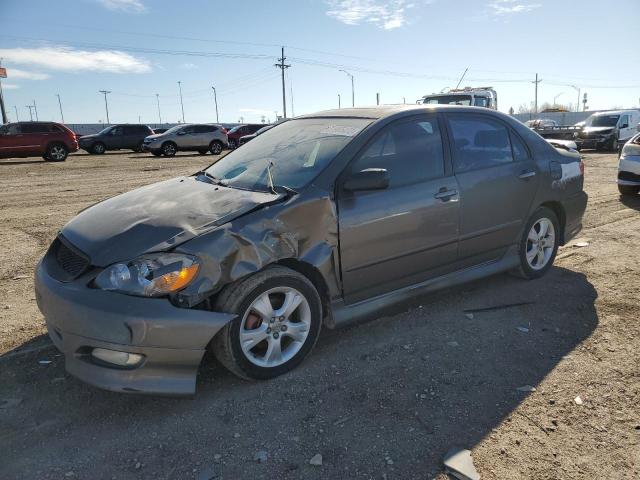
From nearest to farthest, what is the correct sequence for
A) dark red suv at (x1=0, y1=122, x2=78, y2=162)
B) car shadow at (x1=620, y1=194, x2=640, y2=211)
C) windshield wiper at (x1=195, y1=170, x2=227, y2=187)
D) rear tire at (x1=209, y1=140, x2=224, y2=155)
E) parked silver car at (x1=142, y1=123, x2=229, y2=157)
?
windshield wiper at (x1=195, y1=170, x2=227, y2=187), car shadow at (x1=620, y1=194, x2=640, y2=211), dark red suv at (x1=0, y1=122, x2=78, y2=162), parked silver car at (x1=142, y1=123, x2=229, y2=157), rear tire at (x1=209, y1=140, x2=224, y2=155)

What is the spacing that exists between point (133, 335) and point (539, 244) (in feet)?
12.7

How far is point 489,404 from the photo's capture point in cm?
284

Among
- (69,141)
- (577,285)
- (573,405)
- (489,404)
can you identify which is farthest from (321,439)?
(69,141)

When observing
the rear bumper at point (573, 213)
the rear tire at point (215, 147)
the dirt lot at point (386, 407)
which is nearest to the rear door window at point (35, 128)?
the rear tire at point (215, 147)

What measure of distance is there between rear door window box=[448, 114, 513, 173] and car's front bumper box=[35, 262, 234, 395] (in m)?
2.41

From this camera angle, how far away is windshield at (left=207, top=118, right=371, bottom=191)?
343cm

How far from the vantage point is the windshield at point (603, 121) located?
21953mm

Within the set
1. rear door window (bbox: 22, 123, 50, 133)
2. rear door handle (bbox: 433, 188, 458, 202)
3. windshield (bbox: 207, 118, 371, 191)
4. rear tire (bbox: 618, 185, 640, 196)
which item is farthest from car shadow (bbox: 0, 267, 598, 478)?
rear door window (bbox: 22, 123, 50, 133)

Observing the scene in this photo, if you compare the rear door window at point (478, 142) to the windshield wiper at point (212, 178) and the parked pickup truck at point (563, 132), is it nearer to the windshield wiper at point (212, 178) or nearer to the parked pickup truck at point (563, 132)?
the windshield wiper at point (212, 178)

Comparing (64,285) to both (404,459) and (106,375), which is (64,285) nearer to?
(106,375)

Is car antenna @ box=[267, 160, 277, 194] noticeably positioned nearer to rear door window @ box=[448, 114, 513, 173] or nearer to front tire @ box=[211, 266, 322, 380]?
front tire @ box=[211, 266, 322, 380]

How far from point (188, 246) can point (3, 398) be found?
1.51 metres

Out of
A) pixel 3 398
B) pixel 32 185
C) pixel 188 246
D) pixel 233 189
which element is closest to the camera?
pixel 188 246

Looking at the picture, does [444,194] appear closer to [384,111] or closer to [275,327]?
[384,111]
